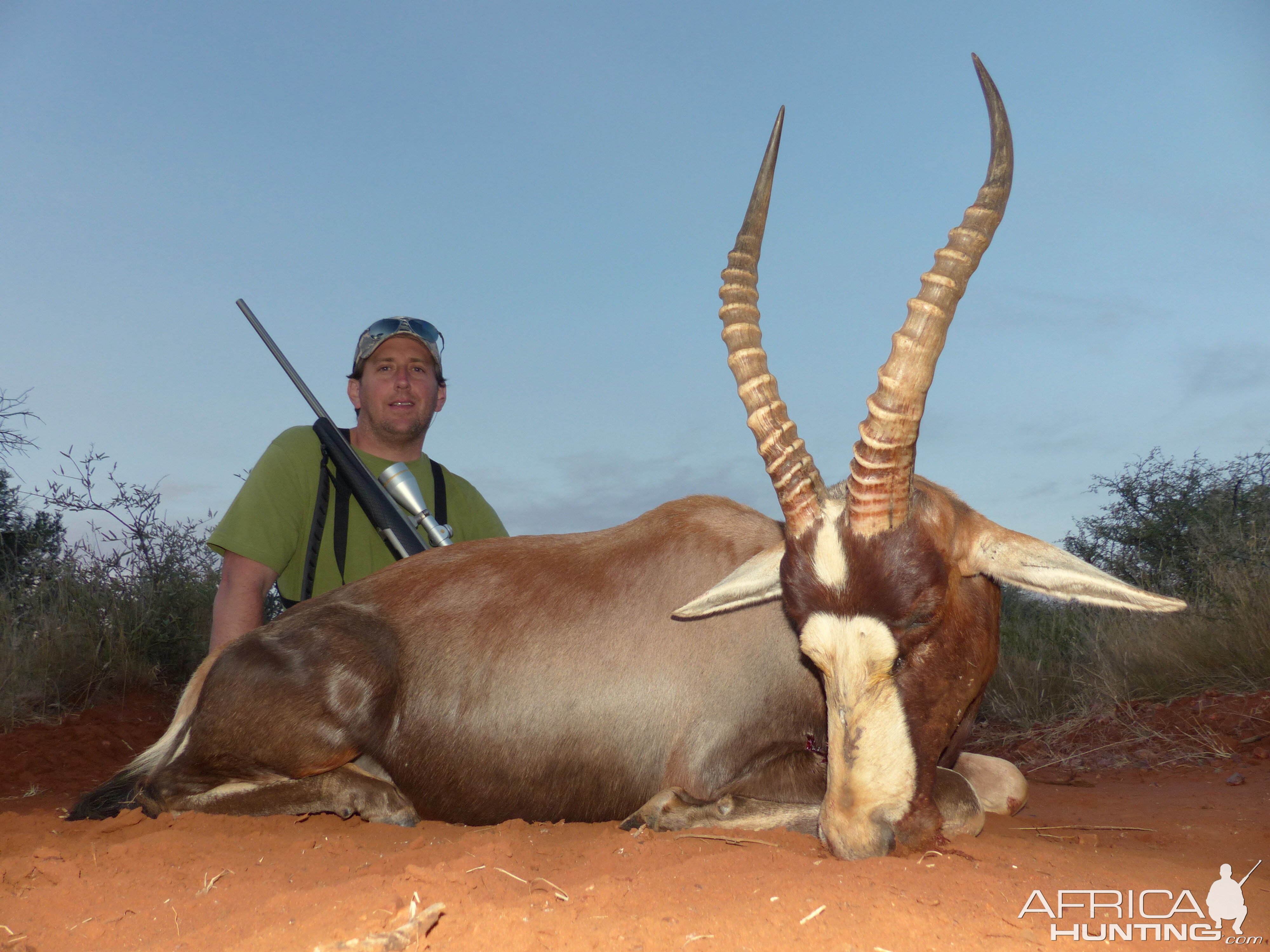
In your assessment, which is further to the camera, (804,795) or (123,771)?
(123,771)

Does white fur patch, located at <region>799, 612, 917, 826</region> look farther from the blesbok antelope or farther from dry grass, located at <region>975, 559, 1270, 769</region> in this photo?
dry grass, located at <region>975, 559, 1270, 769</region>

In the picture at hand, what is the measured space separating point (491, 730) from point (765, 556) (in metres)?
1.53

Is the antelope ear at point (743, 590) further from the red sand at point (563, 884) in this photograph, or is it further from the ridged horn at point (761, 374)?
the red sand at point (563, 884)

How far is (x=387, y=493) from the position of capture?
22.5ft

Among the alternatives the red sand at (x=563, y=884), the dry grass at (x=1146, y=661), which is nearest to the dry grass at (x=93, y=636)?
the red sand at (x=563, y=884)

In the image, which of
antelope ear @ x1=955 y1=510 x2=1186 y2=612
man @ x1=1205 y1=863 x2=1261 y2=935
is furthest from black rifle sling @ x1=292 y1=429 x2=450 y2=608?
man @ x1=1205 y1=863 x2=1261 y2=935

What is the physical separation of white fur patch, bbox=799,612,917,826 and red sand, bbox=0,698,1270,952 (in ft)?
0.77

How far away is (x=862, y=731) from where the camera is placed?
3.26 metres

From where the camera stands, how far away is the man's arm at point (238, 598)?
645cm

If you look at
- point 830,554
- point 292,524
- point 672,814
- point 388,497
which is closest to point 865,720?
point 830,554

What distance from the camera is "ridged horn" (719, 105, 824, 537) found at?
371 cm

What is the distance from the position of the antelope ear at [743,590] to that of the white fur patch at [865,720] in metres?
0.69

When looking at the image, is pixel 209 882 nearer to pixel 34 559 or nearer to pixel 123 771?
pixel 123 771

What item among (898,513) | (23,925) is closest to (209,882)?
(23,925)
